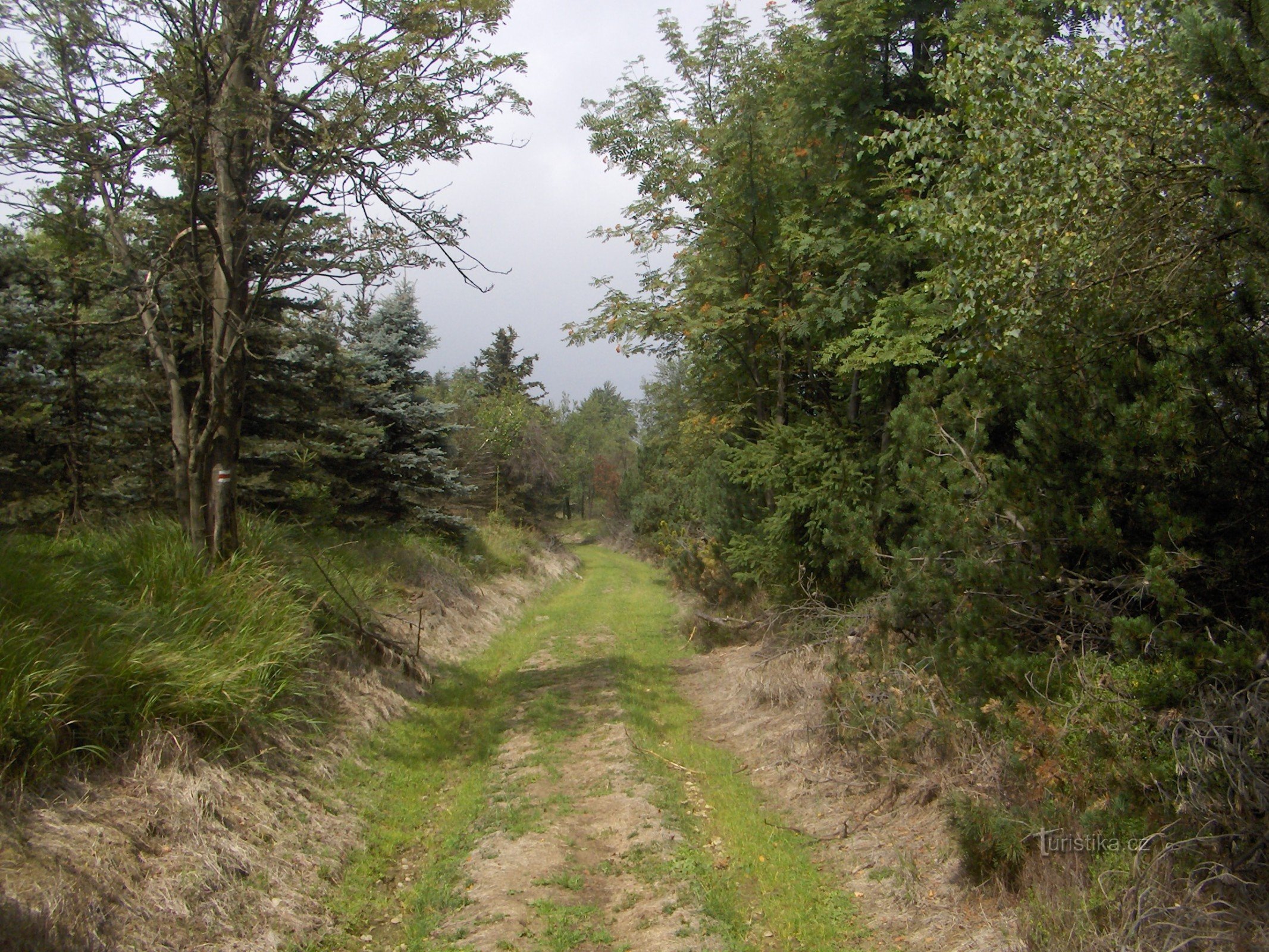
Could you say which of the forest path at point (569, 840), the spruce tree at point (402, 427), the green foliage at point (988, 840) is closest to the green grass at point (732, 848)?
the forest path at point (569, 840)

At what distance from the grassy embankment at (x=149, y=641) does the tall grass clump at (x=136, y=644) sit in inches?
0.5

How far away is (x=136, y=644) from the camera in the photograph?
5.81m

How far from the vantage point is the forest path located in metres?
5.20

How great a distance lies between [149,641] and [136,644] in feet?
0.73

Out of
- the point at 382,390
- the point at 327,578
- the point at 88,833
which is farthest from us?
the point at 382,390

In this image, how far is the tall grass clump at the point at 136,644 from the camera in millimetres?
4797

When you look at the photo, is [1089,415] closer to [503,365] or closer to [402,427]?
Result: [402,427]

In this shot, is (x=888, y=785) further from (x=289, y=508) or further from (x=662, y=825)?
(x=289, y=508)

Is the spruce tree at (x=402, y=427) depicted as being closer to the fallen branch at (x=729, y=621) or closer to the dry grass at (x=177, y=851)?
the fallen branch at (x=729, y=621)

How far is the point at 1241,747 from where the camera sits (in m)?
3.56

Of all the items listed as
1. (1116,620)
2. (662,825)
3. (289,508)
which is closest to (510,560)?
(289,508)

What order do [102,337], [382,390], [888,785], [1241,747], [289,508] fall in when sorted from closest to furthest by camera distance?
[1241,747], [888,785], [102,337], [289,508], [382,390]

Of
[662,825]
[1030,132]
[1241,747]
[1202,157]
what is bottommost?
[662,825]

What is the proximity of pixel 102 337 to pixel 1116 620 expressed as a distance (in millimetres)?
11604
